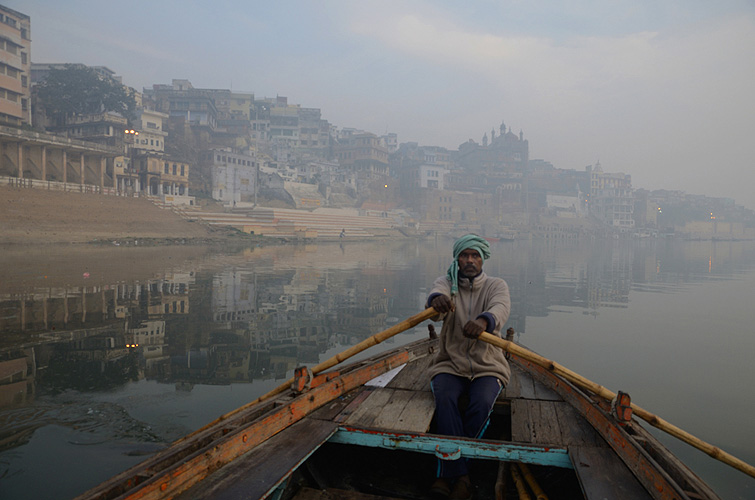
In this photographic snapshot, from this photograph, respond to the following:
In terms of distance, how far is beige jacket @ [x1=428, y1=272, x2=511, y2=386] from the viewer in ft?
10.5

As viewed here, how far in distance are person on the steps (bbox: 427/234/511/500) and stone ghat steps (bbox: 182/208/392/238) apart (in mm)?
38647

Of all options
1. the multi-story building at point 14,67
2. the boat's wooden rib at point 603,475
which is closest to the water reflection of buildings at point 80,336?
the boat's wooden rib at point 603,475

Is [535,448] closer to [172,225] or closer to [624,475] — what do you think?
[624,475]

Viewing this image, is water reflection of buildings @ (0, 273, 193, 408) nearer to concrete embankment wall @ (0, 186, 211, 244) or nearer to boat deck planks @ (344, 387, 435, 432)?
boat deck planks @ (344, 387, 435, 432)

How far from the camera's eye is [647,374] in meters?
6.52

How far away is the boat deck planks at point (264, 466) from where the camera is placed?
1.96 m

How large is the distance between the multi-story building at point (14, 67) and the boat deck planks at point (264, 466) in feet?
156

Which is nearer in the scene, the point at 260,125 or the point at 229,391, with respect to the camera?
the point at 229,391

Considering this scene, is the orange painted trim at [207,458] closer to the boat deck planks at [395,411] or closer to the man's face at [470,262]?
the boat deck planks at [395,411]

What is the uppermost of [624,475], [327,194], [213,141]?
[213,141]

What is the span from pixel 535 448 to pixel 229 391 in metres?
3.66

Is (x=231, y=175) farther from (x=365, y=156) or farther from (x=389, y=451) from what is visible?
(x=389, y=451)

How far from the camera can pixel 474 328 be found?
304 cm

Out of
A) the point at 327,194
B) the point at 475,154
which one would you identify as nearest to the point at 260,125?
the point at 327,194
